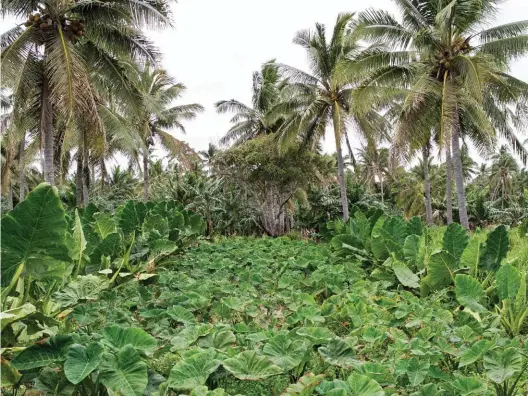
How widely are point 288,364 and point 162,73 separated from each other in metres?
22.2

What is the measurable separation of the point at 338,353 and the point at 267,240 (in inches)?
388

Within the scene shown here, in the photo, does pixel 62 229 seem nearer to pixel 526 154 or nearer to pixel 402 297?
pixel 402 297

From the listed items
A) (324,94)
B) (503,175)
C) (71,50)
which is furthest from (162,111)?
(503,175)

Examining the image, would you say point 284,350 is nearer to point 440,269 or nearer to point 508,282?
point 508,282

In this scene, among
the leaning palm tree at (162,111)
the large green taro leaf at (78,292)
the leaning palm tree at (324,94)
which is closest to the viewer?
the large green taro leaf at (78,292)

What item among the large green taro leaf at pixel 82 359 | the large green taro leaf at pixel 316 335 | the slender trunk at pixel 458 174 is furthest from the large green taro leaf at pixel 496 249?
the slender trunk at pixel 458 174

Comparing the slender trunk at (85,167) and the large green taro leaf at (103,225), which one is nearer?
the large green taro leaf at (103,225)

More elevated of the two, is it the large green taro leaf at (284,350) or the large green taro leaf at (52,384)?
the large green taro leaf at (284,350)

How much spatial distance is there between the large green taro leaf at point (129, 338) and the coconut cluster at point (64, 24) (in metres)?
10.6

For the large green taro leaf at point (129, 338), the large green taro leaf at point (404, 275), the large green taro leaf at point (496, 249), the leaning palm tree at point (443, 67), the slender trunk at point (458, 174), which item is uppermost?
the leaning palm tree at point (443, 67)

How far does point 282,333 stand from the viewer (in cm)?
274

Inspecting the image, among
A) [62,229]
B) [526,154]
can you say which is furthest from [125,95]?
[526,154]

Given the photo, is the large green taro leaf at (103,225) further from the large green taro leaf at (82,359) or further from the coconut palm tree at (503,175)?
the coconut palm tree at (503,175)

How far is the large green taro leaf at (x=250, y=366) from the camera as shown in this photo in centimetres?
233
